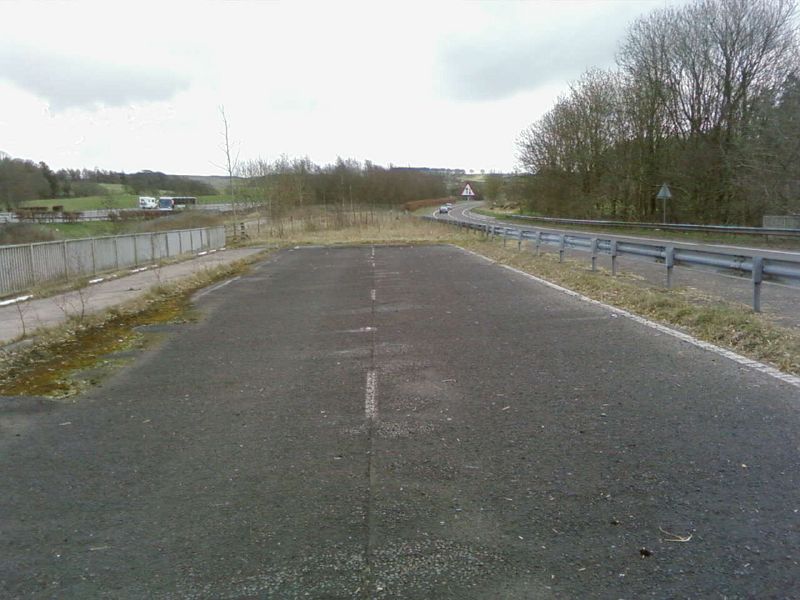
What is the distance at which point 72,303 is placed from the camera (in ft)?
43.5

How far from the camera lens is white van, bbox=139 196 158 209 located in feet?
249

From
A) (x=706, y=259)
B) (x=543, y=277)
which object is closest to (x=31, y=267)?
(x=543, y=277)

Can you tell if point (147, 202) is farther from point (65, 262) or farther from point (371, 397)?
point (371, 397)

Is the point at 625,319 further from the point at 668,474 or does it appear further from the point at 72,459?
the point at 72,459

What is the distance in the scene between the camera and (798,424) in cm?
501

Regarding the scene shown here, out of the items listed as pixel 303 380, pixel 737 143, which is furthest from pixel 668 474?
pixel 737 143

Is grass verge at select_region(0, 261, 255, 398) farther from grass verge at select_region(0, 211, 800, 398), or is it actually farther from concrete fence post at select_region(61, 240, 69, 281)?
concrete fence post at select_region(61, 240, 69, 281)

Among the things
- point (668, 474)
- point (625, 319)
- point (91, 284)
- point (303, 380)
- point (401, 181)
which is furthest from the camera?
point (401, 181)

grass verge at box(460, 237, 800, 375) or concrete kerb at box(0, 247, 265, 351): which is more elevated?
grass verge at box(460, 237, 800, 375)

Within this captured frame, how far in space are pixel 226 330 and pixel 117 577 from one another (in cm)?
756

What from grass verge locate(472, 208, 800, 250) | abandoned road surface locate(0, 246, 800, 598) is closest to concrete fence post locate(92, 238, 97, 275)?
abandoned road surface locate(0, 246, 800, 598)

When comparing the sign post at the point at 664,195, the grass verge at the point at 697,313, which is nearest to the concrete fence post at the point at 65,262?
the grass verge at the point at 697,313

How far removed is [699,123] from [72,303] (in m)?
36.6

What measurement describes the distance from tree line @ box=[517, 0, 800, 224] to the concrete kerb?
26984 mm
